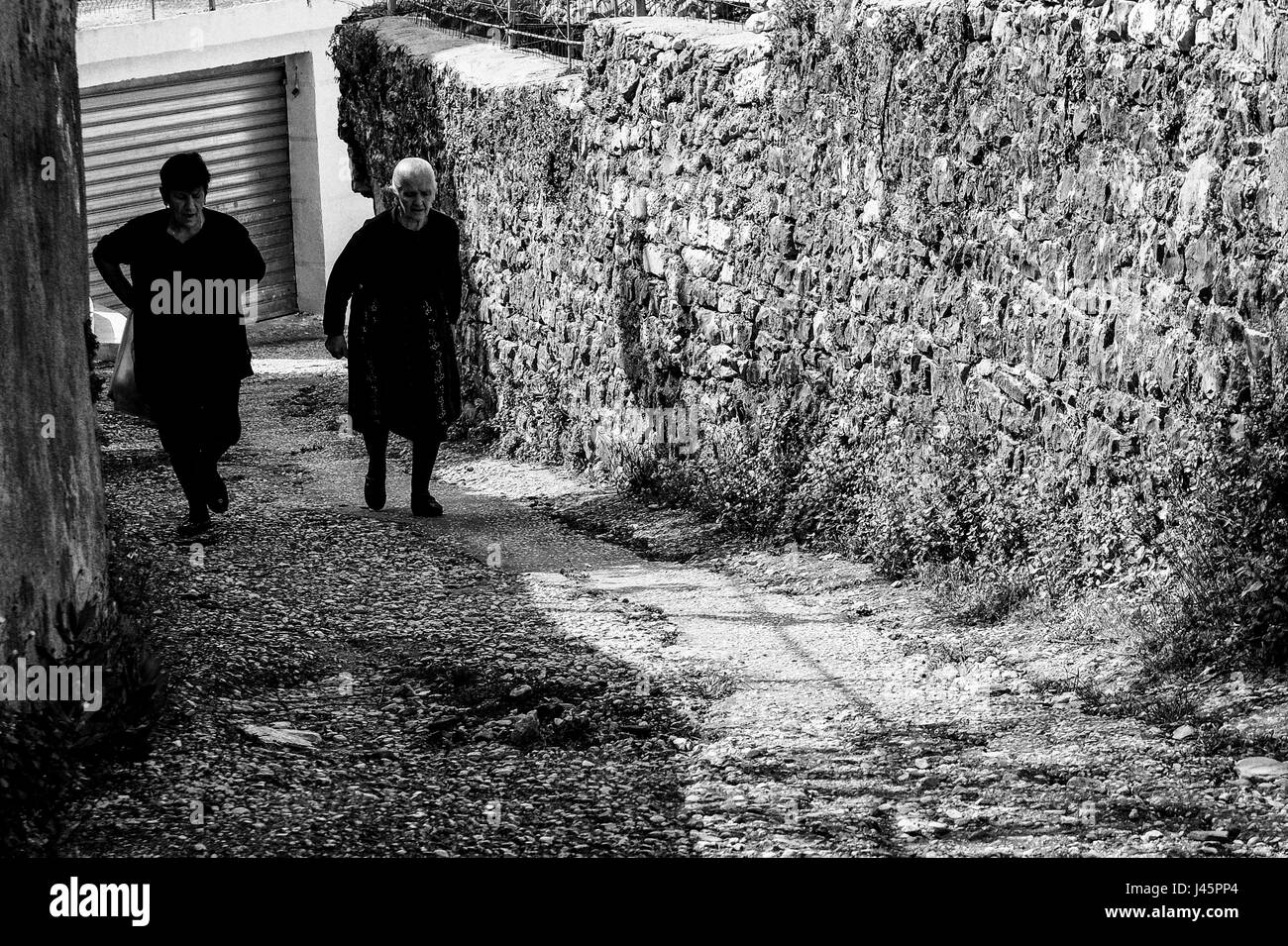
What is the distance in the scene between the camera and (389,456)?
10.5 metres

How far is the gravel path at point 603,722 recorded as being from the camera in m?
3.89

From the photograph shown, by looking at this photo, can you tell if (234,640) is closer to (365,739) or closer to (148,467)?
(365,739)

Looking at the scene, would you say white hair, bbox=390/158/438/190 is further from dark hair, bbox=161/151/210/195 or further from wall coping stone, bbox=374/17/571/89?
wall coping stone, bbox=374/17/571/89

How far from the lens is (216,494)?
7.36 metres

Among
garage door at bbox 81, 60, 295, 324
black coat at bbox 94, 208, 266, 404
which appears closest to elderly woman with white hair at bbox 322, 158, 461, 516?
black coat at bbox 94, 208, 266, 404

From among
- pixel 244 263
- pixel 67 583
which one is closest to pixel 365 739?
pixel 67 583

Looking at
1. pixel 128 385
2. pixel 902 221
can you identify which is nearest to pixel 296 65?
pixel 128 385

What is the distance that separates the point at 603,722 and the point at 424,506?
3.43 m

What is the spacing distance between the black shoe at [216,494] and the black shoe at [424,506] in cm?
102

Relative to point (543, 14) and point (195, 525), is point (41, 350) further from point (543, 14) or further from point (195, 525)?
point (543, 14)

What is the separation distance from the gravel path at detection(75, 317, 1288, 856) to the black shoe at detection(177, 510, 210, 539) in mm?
139

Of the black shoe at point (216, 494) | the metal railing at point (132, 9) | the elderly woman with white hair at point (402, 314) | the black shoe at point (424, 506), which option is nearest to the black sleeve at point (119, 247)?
the elderly woman with white hair at point (402, 314)

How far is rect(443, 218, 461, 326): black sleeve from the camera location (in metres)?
7.35
